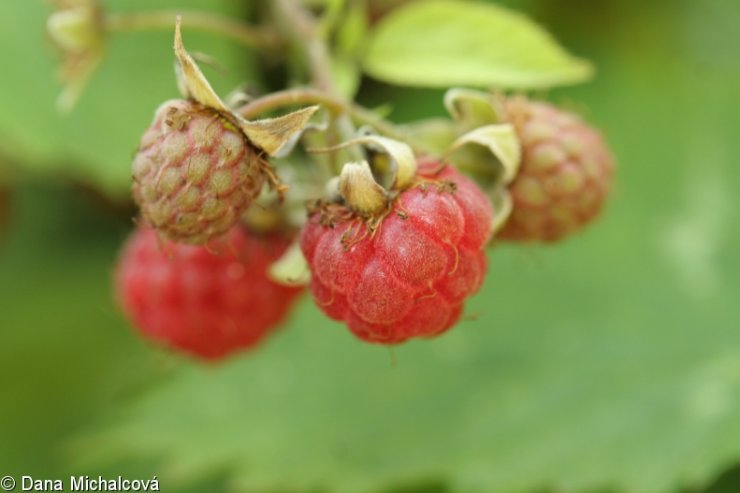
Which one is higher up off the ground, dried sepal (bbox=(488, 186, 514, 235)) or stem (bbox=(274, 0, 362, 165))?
stem (bbox=(274, 0, 362, 165))

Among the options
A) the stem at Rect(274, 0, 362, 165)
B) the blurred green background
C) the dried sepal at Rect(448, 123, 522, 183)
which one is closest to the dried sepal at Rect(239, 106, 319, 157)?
the stem at Rect(274, 0, 362, 165)

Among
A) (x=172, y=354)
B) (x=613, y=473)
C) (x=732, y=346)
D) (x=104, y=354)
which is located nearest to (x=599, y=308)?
(x=732, y=346)

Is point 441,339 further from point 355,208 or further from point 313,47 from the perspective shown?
point 355,208

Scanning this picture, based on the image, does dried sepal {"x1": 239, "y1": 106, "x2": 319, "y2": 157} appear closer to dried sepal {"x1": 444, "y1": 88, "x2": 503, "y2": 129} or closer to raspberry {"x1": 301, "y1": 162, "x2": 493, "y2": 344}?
raspberry {"x1": 301, "y1": 162, "x2": 493, "y2": 344}

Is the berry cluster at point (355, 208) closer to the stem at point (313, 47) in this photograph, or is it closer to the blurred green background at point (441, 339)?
the stem at point (313, 47)

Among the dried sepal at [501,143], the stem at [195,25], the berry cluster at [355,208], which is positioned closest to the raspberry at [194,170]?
the berry cluster at [355,208]

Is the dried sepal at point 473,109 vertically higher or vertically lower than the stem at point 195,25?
lower
